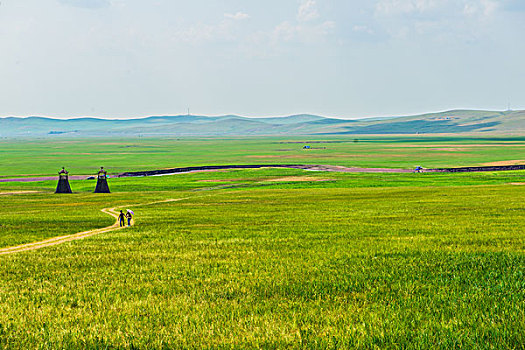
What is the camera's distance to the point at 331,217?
3631 centimetres

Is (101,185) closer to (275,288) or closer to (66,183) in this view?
(66,183)

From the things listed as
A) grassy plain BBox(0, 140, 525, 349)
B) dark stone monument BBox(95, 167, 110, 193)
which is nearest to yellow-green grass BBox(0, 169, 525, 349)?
grassy plain BBox(0, 140, 525, 349)

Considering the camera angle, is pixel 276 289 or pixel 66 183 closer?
pixel 276 289

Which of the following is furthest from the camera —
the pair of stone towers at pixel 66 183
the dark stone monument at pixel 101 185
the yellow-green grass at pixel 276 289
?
the dark stone monument at pixel 101 185

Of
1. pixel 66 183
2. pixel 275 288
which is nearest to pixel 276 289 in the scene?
pixel 275 288

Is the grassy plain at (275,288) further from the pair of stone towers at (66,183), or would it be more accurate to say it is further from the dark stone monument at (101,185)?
the dark stone monument at (101,185)

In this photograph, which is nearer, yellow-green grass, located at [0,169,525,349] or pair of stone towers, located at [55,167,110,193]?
yellow-green grass, located at [0,169,525,349]

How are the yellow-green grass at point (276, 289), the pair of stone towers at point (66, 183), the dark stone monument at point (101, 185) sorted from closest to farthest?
the yellow-green grass at point (276, 289) → the pair of stone towers at point (66, 183) → the dark stone monument at point (101, 185)

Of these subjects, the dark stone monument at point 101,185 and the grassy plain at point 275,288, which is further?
the dark stone monument at point 101,185

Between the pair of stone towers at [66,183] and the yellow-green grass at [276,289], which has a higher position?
the yellow-green grass at [276,289]

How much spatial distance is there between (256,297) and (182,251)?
28.9 ft

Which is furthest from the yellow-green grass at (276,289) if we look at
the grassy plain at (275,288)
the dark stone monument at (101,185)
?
the dark stone monument at (101,185)

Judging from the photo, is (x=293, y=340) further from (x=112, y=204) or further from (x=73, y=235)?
(x=112, y=204)

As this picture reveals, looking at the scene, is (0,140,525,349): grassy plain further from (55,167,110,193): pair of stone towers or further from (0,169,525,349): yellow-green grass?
(55,167,110,193): pair of stone towers
